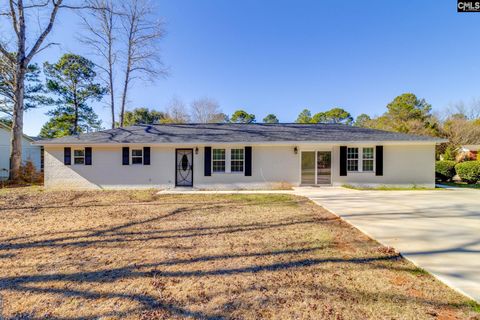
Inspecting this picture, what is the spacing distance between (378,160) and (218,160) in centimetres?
807

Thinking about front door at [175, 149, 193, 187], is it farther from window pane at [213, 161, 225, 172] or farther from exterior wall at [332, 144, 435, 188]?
exterior wall at [332, 144, 435, 188]

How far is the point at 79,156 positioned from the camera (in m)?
11.2

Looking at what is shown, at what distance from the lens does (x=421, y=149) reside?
10836mm

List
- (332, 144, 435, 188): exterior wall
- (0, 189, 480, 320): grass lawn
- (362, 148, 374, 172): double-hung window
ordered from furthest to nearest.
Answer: (362, 148, 374, 172): double-hung window
(332, 144, 435, 188): exterior wall
(0, 189, 480, 320): grass lawn

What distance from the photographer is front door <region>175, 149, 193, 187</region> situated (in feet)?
37.4

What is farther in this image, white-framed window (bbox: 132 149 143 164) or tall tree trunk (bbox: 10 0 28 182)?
tall tree trunk (bbox: 10 0 28 182)

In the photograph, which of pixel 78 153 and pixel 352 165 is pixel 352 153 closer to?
pixel 352 165

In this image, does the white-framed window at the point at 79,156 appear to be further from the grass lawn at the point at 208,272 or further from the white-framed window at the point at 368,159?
the white-framed window at the point at 368,159

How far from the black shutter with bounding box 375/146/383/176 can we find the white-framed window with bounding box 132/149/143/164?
11943 mm

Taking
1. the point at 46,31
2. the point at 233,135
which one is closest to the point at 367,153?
the point at 233,135

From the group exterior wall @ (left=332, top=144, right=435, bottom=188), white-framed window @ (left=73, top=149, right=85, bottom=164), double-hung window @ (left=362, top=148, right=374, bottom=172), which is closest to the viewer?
exterior wall @ (left=332, top=144, right=435, bottom=188)

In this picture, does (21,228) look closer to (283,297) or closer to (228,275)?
(228,275)

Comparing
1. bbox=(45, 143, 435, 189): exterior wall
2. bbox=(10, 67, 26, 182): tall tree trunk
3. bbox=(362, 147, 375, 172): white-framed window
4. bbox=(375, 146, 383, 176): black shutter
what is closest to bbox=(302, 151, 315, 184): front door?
bbox=(45, 143, 435, 189): exterior wall

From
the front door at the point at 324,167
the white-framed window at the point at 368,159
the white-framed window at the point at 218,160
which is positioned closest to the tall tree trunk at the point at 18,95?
the white-framed window at the point at 218,160
